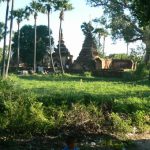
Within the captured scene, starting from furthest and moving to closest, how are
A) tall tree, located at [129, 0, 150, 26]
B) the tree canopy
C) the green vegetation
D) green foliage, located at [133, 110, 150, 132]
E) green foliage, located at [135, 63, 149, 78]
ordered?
1. the tree canopy
2. green foliage, located at [135, 63, 149, 78]
3. green foliage, located at [133, 110, 150, 132]
4. tall tree, located at [129, 0, 150, 26]
5. the green vegetation

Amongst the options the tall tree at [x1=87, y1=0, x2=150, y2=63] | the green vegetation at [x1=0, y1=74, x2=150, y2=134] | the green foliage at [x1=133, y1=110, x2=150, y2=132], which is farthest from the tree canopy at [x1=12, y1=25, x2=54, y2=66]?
the green vegetation at [x1=0, y1=74, x2=150, y2=134]

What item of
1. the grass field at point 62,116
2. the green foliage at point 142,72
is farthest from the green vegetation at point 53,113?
the green foliage at point 142,72

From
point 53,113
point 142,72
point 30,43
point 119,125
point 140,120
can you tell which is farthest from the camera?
point 30,43

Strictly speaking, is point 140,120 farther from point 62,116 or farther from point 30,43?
point 30,43

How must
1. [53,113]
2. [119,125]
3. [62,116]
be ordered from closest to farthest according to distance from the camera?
[62,116]
[53,113]
[119,125]

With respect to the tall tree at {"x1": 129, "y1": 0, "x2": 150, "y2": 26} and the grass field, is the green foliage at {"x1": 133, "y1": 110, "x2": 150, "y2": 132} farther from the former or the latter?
the tall tree at {"x1": 129, "y1": 0, "x2": 150, "y2": 26}

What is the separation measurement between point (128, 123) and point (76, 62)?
5884cm

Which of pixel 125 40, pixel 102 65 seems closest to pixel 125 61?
pixel 102 65

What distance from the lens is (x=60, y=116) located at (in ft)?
42.4

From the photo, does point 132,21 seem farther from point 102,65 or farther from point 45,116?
point 45,116

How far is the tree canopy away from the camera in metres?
79.6

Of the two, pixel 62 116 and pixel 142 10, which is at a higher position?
pixel 142 10

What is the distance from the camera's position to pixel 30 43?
8162cm

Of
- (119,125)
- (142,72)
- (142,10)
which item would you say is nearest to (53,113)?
(119,125)
